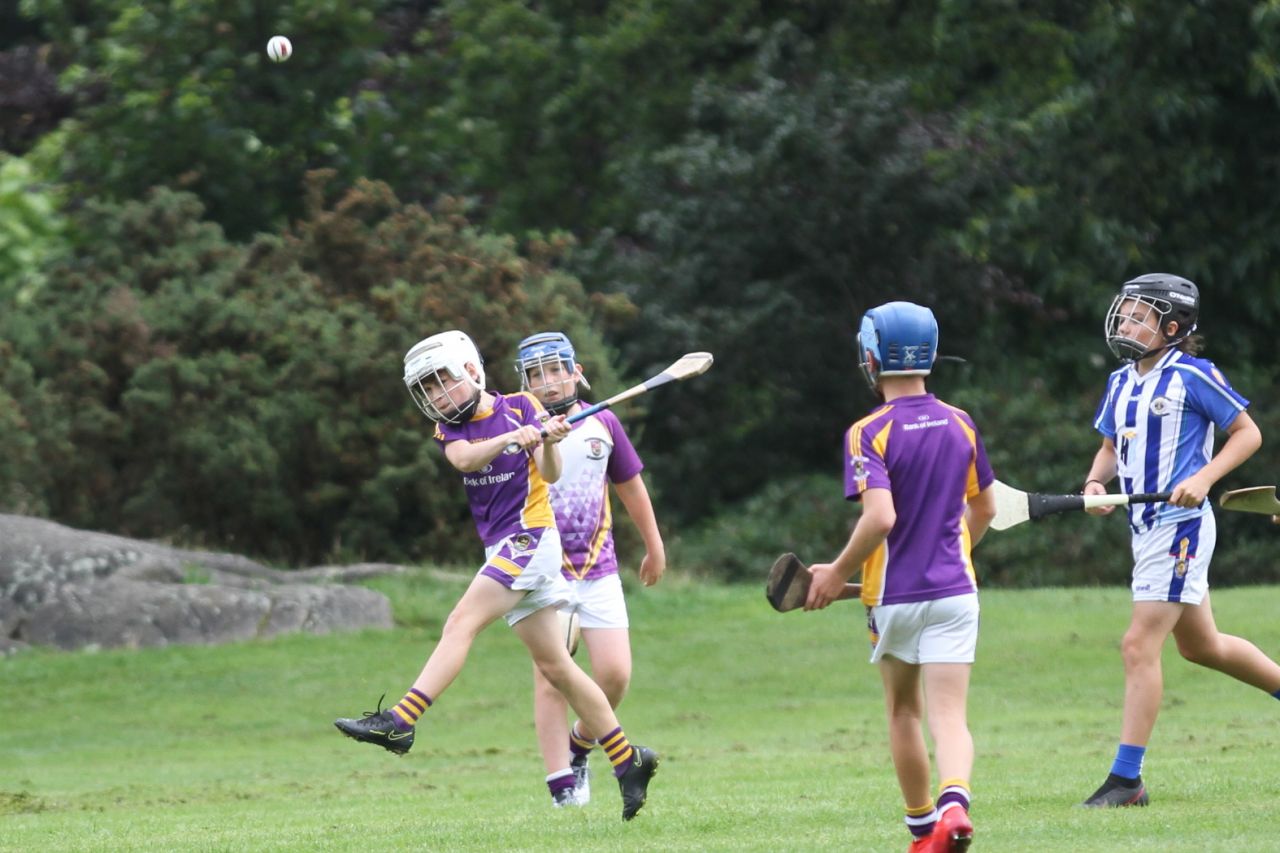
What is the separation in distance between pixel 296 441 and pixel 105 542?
3274 mm

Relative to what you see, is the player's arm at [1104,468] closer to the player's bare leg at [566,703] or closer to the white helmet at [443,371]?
the player's bare leg at [566,703]

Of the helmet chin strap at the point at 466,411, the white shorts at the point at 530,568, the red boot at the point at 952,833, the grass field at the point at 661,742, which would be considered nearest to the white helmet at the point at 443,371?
the helmet chin strap at the point at 466,411

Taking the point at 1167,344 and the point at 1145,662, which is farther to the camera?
the point at 1167,344

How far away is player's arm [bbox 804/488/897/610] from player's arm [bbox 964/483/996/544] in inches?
14.7

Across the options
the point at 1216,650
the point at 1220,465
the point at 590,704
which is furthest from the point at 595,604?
the point at 1220,465

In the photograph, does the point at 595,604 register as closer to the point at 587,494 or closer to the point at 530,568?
the point at 587,494

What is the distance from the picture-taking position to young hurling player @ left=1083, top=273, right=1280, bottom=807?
25.8ft

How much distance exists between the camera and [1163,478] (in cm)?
794

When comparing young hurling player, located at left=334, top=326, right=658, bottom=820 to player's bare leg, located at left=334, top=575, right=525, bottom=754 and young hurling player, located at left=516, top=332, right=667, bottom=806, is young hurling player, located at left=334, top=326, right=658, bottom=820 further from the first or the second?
young hurling player, located at left=516, top=332, right=667, bottom=806

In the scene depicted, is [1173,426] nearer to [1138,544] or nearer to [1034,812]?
[1138,544]

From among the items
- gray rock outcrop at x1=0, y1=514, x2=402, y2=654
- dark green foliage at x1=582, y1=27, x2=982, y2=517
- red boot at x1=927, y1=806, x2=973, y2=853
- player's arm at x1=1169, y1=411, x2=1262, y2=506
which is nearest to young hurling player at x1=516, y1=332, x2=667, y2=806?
player's arm at x1=1169, y1=411, x2=1262, y2=506

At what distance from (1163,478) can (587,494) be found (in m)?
2.60

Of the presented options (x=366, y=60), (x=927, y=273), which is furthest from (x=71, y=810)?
(x=366, y=60)

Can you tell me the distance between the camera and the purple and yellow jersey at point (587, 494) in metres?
9.12
